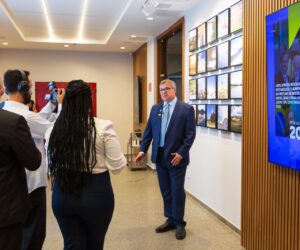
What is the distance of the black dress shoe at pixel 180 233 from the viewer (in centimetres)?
337

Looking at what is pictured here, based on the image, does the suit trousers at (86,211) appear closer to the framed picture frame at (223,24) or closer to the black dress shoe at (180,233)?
the black dress shoe at (180,233)

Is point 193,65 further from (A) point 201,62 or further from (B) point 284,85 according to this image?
(B) point 284,85

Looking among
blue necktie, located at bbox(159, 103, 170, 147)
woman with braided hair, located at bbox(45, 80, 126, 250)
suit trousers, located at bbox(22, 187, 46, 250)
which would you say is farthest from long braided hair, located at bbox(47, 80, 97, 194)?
blue necktie, located at bbox(159, 103, 170, 147)

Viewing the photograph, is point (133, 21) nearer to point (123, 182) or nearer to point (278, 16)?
point (123, 182)

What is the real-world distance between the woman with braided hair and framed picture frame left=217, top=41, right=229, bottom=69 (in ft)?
6.91

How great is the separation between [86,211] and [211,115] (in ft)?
8.27

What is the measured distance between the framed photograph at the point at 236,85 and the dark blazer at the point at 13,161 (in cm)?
230

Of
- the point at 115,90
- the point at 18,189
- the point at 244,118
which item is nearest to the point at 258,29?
the point at 244,118

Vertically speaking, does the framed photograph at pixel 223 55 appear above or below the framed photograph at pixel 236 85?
above

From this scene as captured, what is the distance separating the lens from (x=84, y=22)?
5961mm

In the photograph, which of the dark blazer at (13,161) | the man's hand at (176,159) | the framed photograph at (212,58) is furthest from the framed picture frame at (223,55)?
the dark blazer at (13,161)

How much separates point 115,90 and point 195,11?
4.50 m

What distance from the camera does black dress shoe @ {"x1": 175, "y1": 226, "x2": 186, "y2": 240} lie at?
11.1ft

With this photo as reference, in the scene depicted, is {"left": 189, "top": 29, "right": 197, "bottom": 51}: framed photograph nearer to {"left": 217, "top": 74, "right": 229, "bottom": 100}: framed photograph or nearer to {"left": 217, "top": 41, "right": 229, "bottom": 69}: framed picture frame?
{"left": 217, "top": 41, "right": 229, "bottom": 69}: framed picture frame
